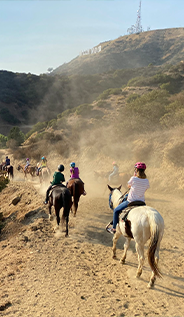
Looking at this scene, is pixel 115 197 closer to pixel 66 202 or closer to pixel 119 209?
pixel 119 209

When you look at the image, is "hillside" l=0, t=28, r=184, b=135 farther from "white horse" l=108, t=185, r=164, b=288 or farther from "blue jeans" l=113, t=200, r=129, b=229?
"white horse" l=108, t=185, r=164, b=288

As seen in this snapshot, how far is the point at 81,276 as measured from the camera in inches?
237

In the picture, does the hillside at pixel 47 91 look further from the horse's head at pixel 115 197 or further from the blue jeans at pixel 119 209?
the blue jeans at pixel 119 209

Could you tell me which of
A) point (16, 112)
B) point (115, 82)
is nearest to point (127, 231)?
point (115, 82)

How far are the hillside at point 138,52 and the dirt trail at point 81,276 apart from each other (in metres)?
106

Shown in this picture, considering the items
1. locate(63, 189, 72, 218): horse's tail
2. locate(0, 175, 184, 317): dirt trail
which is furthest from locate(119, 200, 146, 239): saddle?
locate(63, 189, 72, 218): horse's tail

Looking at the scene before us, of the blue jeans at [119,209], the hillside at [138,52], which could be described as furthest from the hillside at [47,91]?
the blue jeans at [119,209]

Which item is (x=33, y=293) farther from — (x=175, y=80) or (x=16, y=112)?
(x=16, y=112)

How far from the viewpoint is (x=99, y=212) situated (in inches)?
466

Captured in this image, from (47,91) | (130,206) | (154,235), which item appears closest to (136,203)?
(130,206)

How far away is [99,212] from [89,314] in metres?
7.30

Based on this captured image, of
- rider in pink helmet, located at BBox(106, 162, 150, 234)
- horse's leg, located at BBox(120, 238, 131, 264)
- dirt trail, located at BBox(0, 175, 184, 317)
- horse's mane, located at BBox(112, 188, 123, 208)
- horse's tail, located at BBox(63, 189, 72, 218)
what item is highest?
rider in pink helmet, located at BBox(106, 162, 150, 234)

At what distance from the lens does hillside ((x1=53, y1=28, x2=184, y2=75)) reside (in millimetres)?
108812

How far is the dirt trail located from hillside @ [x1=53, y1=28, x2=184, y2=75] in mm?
105818
